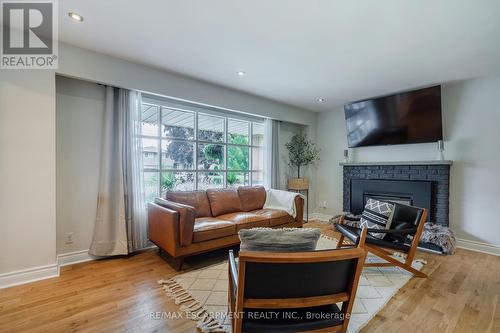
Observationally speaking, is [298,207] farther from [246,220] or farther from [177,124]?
[177,124]

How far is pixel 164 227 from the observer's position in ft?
9.09

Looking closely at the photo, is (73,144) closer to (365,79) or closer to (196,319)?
(196,319)

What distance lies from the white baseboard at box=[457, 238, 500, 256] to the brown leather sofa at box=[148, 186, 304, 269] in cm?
245

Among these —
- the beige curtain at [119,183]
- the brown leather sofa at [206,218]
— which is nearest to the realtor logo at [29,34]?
the beige curtain at [119,183]

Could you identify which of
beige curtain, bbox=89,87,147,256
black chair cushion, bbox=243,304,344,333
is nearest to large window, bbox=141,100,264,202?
beige curtain, bbox=89,87,147,256

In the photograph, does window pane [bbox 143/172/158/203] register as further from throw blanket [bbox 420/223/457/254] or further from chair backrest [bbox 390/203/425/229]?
throw blanket [bbox 420/223/457/254]

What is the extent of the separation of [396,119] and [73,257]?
521 cm

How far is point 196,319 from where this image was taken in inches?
Result: 71.8

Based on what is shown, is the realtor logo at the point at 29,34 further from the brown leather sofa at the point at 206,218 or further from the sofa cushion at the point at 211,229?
the sofa cushion at the point at 211,229

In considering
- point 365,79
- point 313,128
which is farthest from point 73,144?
point 313,128

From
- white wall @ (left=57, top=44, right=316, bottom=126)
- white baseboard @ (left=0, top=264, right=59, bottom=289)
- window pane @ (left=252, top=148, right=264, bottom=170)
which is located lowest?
white baseboard @ (left=0, top=264, right=59, bottom=289)

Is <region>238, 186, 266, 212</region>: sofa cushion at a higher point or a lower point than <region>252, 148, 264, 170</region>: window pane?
lower

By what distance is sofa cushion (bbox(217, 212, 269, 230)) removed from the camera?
318 centimetres

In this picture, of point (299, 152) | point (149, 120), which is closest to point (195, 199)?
point (149, 120)
